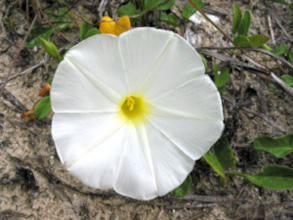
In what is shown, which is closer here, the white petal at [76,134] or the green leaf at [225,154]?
the white petal at [76,134]

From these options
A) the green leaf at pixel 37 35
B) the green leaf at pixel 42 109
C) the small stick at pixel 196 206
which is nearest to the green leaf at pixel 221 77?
the small stick at pixel 196 206

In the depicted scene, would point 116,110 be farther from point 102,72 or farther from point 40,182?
point 40,182

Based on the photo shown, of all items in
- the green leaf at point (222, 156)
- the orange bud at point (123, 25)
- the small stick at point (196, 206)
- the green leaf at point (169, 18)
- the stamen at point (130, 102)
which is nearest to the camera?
the stamen at point (130, 102)

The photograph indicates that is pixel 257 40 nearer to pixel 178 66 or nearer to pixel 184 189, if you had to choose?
pixel 178 66

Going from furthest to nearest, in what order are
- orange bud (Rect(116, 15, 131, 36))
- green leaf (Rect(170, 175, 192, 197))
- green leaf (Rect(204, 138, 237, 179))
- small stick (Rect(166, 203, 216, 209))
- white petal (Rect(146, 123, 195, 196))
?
small stick (Rect(166, 203, 216, 209)) → green leaf (Rect(204, 138, 237, 179)) → green leaf (Rect(170, 175, 192, 197)) → orange bud (Rect(116, 15, 131, 36)) → white petal (Rect(146, 123, 195, 196))

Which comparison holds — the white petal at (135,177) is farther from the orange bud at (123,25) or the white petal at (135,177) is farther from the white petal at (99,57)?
the orange bud at (123,25)

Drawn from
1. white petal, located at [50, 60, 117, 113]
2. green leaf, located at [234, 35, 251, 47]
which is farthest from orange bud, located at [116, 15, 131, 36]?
green leaf, located at [234, 35, 251, 47]

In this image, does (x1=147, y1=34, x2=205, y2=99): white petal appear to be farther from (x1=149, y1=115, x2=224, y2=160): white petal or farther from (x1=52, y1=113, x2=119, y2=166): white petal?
(x1=52, y1=113, x2=119, y2=166): white petal
